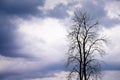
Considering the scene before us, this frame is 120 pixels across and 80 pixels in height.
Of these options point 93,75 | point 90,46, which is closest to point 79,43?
point 90,46

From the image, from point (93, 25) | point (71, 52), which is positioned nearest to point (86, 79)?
point (71, 52)

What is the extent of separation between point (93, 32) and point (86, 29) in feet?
3.99

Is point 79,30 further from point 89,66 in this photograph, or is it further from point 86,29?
point 89,66

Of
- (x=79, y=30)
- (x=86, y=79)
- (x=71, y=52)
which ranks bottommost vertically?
(x=86, y=79)

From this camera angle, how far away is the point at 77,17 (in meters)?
50.3

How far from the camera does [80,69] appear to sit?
4825 centimetres

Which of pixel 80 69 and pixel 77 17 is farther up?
pixel 77 17

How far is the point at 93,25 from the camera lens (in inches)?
1956

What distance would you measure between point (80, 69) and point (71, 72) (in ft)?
4.35

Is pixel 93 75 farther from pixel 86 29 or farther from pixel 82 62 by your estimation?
pixel 86 29

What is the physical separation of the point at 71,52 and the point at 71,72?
2.88 meters

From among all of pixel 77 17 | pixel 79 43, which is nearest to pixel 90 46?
pixel 79 43

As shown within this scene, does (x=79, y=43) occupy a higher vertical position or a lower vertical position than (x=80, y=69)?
higher

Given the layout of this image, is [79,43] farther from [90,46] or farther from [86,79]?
[86,79]
